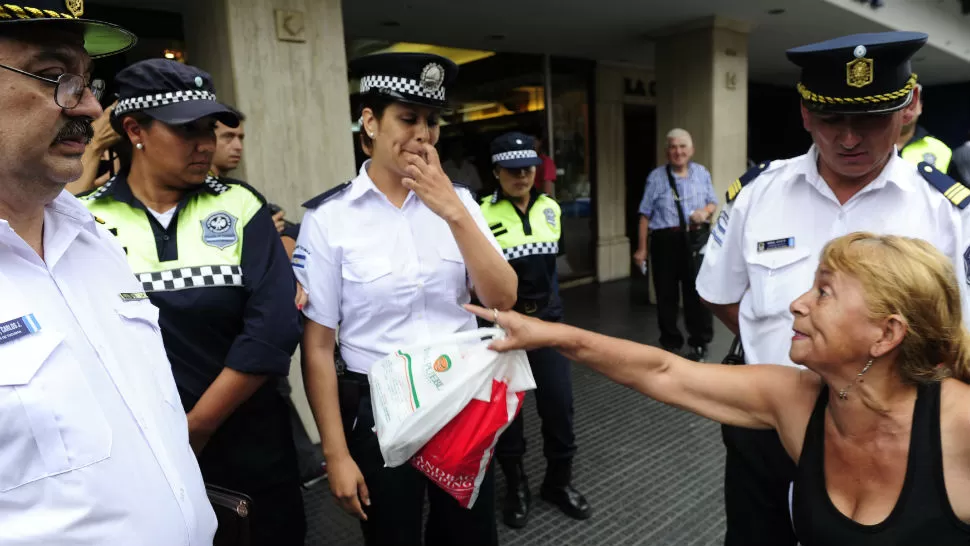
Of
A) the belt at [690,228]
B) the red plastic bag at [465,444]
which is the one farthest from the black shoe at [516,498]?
the belt at [690,228]

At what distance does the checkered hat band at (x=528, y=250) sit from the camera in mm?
3385

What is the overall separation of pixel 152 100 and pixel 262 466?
110 cm

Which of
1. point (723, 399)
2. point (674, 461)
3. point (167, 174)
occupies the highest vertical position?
point (167, 174)

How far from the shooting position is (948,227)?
176 cm

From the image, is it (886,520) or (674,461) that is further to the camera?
(674,461)

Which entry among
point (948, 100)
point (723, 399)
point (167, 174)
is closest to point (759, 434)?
point (723, 399)

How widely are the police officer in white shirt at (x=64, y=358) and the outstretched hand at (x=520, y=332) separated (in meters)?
0.77

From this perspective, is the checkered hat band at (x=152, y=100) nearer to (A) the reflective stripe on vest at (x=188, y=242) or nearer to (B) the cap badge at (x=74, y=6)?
(A) the reflective stripe on vest at (x=188, y=242)

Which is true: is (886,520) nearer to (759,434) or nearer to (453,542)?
(759,434)

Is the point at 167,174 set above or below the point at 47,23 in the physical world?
below

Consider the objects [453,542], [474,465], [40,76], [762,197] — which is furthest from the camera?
[762,197]

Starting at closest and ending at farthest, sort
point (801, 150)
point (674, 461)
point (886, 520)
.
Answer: point (886, 520), point (674, 461), point (801, 150)

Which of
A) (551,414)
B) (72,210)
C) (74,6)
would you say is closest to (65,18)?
(74,6)

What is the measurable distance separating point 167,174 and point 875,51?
2.01m
